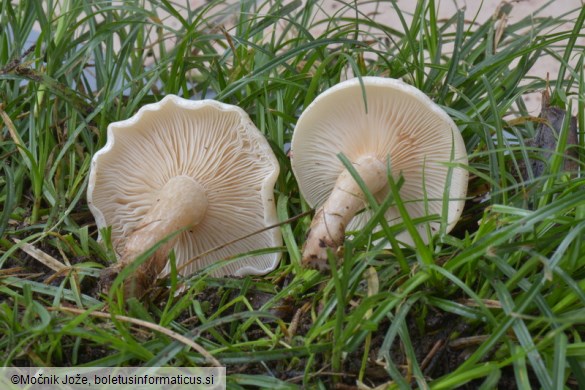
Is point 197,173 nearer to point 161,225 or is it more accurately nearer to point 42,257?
point 161,225

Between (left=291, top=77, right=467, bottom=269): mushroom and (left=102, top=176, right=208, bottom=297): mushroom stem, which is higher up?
(left=291, top=77, right=467, bottom=269): mushroom

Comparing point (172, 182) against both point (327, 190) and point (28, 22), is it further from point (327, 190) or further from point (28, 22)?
point (28, 22)

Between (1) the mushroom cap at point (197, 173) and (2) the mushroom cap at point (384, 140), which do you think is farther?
(1) the mushroom cap at point (197, 173)

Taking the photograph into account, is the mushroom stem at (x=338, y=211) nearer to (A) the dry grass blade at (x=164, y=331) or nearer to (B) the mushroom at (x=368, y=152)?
(B) the mushroom at (x=368, y=152)

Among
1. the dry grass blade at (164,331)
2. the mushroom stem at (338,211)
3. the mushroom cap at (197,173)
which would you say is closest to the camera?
the dry grass blade at (164,331)

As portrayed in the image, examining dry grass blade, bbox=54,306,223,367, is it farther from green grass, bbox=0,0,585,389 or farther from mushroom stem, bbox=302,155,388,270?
mushroom stem, bbox=302,155,388,270

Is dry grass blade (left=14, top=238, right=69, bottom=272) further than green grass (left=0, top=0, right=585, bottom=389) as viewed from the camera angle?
Yes

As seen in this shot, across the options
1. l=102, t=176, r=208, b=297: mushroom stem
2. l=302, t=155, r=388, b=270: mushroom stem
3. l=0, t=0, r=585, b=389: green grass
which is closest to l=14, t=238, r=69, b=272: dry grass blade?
l=0, t=0, r=585, b=389: green grass

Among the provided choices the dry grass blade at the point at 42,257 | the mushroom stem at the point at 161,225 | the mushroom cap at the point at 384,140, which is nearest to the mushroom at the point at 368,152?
the mushroom cap at the point at 384,140
